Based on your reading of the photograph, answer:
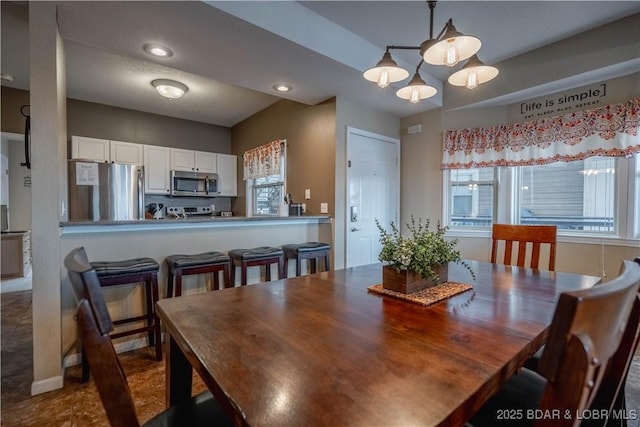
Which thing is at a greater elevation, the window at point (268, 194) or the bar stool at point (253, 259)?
the window at point (268, 194)

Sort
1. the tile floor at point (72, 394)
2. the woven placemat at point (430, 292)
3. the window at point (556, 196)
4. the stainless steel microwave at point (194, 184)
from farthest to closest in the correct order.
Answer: the stainless steel microwave at point (194, 184) < the window at point (556, 196) < the tile floor at point (72, 394) < the woven placemat at point (430, 292)

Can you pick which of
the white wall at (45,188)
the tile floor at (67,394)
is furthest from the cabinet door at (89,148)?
the white wall at (45,188)

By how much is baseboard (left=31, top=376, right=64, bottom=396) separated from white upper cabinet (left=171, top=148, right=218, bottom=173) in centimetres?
365

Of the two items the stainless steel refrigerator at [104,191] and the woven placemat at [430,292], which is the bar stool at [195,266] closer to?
the stainless steel refrigerator at [104,191]

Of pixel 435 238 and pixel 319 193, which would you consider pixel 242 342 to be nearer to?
pixel 435 238

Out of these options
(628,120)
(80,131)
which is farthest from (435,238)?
(80,131)

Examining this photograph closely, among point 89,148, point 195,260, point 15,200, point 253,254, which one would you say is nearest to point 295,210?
point 253,254

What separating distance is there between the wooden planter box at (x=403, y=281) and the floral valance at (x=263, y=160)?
3.21 meters

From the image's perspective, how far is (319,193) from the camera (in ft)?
12.1

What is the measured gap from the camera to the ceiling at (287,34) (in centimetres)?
202

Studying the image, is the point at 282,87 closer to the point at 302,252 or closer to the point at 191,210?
the point at 302,252

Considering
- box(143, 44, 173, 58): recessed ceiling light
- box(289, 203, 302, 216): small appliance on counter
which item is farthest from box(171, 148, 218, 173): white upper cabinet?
box(143, 44, 173, 58): recessed ceiling light

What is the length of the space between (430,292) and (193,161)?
4882 mm

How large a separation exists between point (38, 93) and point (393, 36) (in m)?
2.63
